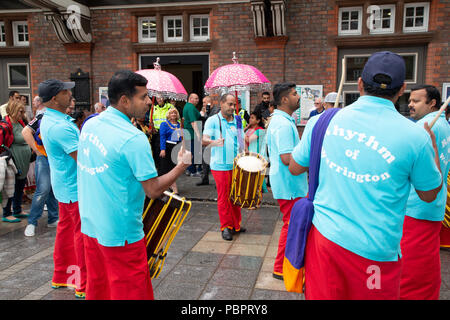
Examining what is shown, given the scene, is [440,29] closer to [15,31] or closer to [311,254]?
[311,254]

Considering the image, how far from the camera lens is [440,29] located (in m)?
8.15

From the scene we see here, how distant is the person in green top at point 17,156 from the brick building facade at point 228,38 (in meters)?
4.09

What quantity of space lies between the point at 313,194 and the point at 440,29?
8.04 meters

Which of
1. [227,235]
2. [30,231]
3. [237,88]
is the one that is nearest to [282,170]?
[227,235]

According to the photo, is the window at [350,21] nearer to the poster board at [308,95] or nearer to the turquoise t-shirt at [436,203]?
the poster board at [308,95]

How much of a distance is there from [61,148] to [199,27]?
23.6 ft

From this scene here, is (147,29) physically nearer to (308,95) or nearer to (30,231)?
(308,95)

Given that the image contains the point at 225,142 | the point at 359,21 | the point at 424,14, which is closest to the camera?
the point at 225,142

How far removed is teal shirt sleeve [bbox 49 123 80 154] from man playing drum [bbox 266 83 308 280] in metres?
1.88

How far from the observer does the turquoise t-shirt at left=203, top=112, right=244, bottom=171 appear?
4.89 metres

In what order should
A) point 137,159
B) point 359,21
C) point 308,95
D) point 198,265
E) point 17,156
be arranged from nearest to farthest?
point 137,159, point 198,265, point 17,156, point 359,21, point 308,95

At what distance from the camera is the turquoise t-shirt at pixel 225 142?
16.0 ft

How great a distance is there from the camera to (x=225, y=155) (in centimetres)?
487

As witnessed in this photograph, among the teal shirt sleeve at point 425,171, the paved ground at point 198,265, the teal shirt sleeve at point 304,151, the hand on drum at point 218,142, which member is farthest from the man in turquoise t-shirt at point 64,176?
the teal shirt sleeve at point 425,171
